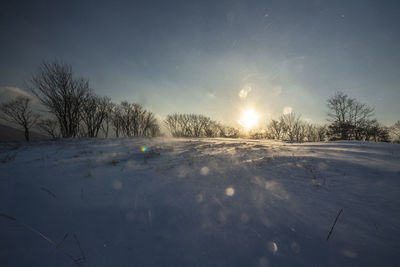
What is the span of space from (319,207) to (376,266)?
1.69ft

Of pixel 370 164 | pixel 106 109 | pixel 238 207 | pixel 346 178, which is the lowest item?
pixel 238 207

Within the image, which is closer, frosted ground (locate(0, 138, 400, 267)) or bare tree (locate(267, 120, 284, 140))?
frosted ground (locate(0, 138, 400, 267))

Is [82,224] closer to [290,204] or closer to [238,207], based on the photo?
[238,207]

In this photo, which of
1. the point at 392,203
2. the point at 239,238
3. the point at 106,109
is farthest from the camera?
the point at 106,109

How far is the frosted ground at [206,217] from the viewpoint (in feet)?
3.21

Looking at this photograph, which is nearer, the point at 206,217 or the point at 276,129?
the point at 206,217

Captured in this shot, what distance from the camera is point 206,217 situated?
1.32m

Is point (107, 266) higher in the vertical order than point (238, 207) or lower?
lower

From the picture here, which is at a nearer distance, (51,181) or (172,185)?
(172,185)

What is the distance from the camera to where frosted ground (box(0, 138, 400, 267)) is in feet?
3.21

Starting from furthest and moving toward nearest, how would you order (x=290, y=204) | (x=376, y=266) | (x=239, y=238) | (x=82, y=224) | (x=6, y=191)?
(x=6, y=191) → (x=290, y=204) → (x=82, y=224) → (x=239, y=238) → (x=376, y=266)

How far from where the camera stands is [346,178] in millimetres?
1890

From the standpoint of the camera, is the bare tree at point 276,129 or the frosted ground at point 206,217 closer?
the frosted ground at point 206,217

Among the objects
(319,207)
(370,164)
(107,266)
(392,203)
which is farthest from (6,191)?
(370,164)
